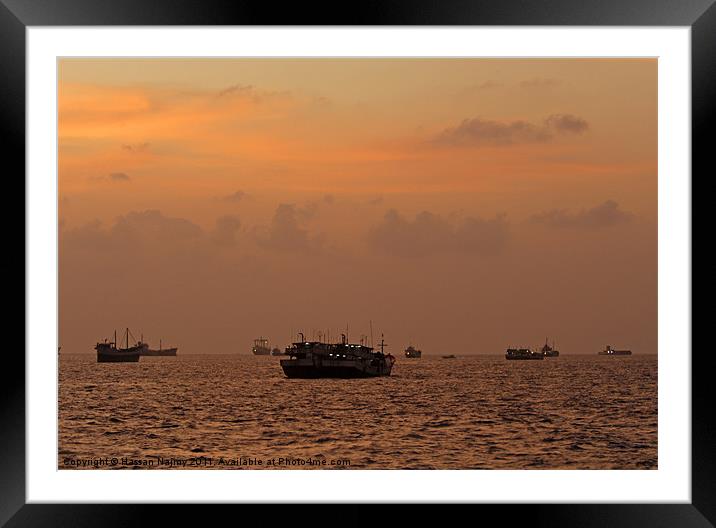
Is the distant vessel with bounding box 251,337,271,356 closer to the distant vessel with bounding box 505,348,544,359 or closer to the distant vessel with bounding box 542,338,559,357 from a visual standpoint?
the distant vessel with bounding box 505,348,544,359

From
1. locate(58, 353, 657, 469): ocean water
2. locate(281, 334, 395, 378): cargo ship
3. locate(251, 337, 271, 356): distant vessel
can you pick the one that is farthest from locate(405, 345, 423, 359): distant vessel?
locate(281, 334, 395, 378): cargo ship

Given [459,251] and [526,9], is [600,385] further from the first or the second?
[526,9]

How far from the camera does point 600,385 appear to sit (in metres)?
39.1

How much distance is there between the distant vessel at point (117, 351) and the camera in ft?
145

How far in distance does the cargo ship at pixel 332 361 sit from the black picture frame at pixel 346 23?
30687mm

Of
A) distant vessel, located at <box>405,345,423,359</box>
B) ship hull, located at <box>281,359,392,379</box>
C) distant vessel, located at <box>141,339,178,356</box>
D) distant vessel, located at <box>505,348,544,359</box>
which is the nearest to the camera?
ship hull, located at <box>281,359,392,379</box>

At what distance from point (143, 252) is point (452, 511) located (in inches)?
1634

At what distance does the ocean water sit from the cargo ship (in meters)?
0.91

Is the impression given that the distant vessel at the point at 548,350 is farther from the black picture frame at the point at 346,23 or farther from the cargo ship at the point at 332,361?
the black picture frame at the point at 346,23

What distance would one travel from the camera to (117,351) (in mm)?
44906

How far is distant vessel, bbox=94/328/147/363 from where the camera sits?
44219 millimetres

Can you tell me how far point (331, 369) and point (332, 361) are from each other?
1.16 ft

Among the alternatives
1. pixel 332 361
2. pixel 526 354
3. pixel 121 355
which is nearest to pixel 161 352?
pixel 121 355

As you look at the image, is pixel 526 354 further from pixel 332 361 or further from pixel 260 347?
pixel 332 361
